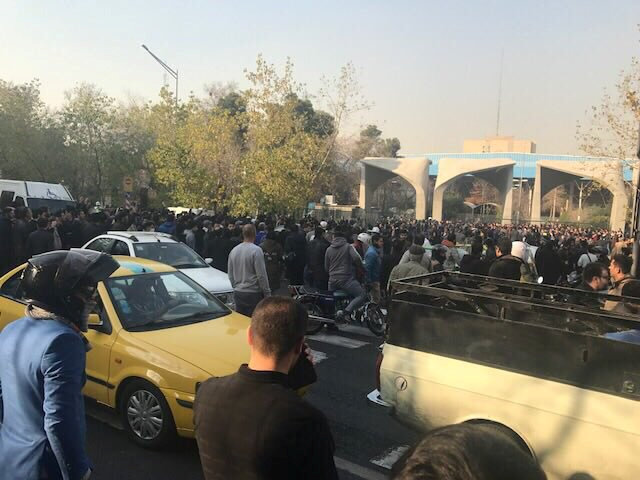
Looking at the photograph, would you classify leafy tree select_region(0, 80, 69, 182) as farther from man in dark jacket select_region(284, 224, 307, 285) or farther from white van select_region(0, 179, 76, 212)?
man in dark jacket select_region(284, 224, 307, 285)

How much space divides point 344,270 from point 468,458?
336 inches

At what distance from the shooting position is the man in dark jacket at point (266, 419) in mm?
1771

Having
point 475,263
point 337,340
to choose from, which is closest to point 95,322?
point 337,340

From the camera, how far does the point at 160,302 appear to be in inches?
220

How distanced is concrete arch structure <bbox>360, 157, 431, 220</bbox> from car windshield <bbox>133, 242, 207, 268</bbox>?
39.8 m

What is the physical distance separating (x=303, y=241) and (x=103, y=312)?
24.4 feet

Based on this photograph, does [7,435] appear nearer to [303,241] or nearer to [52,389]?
[52,389]

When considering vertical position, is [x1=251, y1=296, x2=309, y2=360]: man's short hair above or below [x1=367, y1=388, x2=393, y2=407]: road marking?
above

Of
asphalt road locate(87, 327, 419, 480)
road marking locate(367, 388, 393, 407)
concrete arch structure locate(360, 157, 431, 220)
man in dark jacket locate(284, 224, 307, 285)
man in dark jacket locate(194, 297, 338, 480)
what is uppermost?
concrete arch structure locate(360, 157, 431, 220)

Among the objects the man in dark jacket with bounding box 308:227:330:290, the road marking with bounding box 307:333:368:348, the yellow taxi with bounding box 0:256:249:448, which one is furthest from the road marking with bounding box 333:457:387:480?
the man in dark jacket with bounding box 308:227:330:290

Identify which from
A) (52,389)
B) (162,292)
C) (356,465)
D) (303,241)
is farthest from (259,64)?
(52,389)

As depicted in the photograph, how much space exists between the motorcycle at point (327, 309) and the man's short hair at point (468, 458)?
8.26 meters

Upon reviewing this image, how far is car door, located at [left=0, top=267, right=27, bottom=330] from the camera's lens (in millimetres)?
5656

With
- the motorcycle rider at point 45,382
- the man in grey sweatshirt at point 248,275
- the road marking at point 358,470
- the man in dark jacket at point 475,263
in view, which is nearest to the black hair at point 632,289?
the road marking at point 358,470
